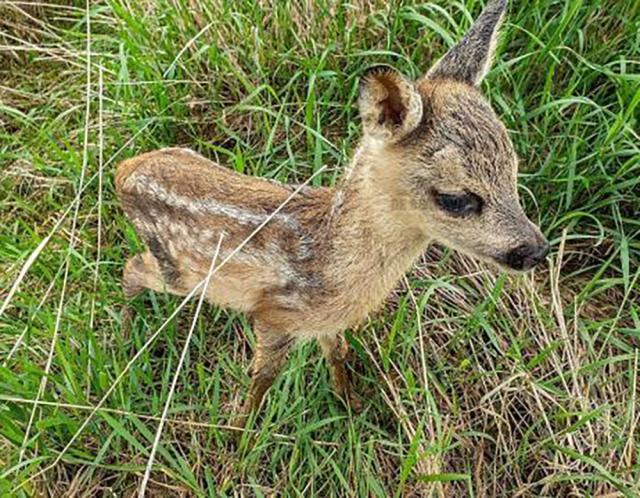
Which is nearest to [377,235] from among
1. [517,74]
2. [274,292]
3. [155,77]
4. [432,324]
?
[274,292]

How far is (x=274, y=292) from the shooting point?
2.88 meters

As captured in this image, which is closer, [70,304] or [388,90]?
[388,90]

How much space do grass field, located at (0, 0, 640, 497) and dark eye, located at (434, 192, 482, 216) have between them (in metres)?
0.69

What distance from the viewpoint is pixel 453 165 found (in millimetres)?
2381

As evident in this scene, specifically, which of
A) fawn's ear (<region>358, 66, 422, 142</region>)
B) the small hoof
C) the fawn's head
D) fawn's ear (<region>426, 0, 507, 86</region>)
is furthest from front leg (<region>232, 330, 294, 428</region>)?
fawn's ear (<region>426, 0, 507, 86</region>)

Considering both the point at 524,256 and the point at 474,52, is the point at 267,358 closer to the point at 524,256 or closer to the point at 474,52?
the point at 524,256

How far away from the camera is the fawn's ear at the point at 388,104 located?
2.29 metres

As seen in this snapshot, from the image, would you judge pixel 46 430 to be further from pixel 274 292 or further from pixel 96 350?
pixel 274 292

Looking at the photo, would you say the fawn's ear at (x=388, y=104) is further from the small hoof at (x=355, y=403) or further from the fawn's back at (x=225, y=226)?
the small hoof at (x=355, y=403)

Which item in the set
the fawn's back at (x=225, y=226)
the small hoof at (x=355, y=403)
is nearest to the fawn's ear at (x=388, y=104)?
the fawn's back at (x=225, y=226)

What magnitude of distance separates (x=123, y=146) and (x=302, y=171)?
2.56ft

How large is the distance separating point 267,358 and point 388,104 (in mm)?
1059

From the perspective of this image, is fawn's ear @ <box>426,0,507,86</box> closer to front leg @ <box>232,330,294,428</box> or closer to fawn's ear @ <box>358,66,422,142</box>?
fawn's ear @ <box>358,66,422,142</box>

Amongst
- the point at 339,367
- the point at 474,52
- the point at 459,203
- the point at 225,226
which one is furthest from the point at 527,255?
the point at 225,226
